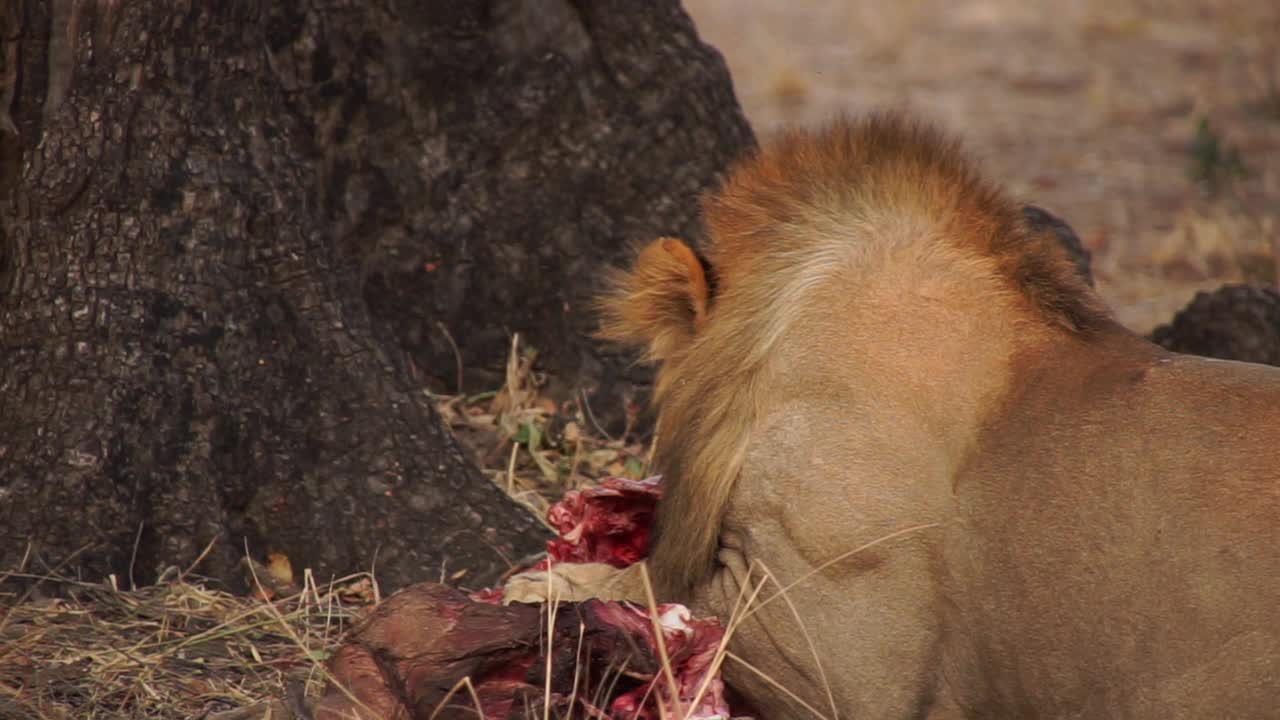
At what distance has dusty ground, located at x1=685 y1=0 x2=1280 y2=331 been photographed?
737 cm

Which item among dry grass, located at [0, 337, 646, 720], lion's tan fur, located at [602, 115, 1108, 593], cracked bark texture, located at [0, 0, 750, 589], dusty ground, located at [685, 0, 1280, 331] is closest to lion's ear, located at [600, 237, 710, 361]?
lion's tan fur, located at [602, 115, 1108, 593]

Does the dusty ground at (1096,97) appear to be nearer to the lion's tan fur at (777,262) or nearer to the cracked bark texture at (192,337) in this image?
the lion's tan fur at (777,262)

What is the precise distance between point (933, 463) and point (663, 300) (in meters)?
0.70

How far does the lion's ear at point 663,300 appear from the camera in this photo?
9.70 ft

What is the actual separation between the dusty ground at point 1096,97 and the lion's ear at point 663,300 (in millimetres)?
3583

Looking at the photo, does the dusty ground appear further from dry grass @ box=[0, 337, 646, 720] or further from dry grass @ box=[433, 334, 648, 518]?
dry grass @ box=[0, 337, 646, 720]

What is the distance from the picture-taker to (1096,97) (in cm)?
1117

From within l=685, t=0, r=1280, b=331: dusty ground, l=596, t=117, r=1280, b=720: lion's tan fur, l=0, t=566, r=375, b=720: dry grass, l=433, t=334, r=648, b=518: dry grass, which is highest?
l=685, t=0, r=1280, b=331: dusty ground

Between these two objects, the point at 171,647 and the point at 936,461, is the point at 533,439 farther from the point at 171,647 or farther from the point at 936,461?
the point at 936,461

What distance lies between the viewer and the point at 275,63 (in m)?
4.10

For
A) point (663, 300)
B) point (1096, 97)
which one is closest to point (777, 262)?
point (663, 300)

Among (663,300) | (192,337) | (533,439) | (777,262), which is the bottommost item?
(533,439)

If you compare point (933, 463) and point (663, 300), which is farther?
point (663, 300)

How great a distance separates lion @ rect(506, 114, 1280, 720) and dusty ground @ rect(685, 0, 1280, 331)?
3.58m
